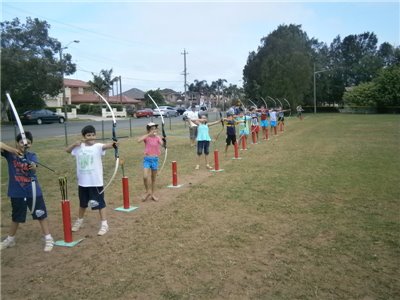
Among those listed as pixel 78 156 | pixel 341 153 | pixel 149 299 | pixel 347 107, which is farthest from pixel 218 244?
pixel 347 107

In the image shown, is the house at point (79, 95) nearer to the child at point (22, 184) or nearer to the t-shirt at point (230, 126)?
the t-shirt at point (230, 126)

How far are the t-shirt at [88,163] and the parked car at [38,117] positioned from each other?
32.1 metres

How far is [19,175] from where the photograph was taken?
510 centimetres

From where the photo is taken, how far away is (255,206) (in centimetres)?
698

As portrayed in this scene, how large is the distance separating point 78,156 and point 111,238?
1.31 metres

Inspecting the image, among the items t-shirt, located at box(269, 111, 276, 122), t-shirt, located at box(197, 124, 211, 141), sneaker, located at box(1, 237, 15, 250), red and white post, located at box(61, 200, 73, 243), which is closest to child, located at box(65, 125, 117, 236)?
red and white post, located at box(61, 200, 73, 243)

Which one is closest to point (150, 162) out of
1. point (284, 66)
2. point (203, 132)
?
point (203, 132)

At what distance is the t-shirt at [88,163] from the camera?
223 inches

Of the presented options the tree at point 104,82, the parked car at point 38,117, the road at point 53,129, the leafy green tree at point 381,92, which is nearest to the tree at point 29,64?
the parked car at point 38,117

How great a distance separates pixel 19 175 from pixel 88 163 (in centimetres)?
96

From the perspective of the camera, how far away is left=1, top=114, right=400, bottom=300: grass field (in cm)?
406

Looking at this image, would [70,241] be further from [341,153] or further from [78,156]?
[341,153]

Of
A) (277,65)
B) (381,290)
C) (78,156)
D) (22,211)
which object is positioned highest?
(277,65)

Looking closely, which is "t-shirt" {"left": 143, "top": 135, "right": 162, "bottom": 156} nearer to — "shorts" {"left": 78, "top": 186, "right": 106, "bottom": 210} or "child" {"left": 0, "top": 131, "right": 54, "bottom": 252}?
"shorts" {"left": 78, "top": 186, "right": 106, "bottom": 210}
